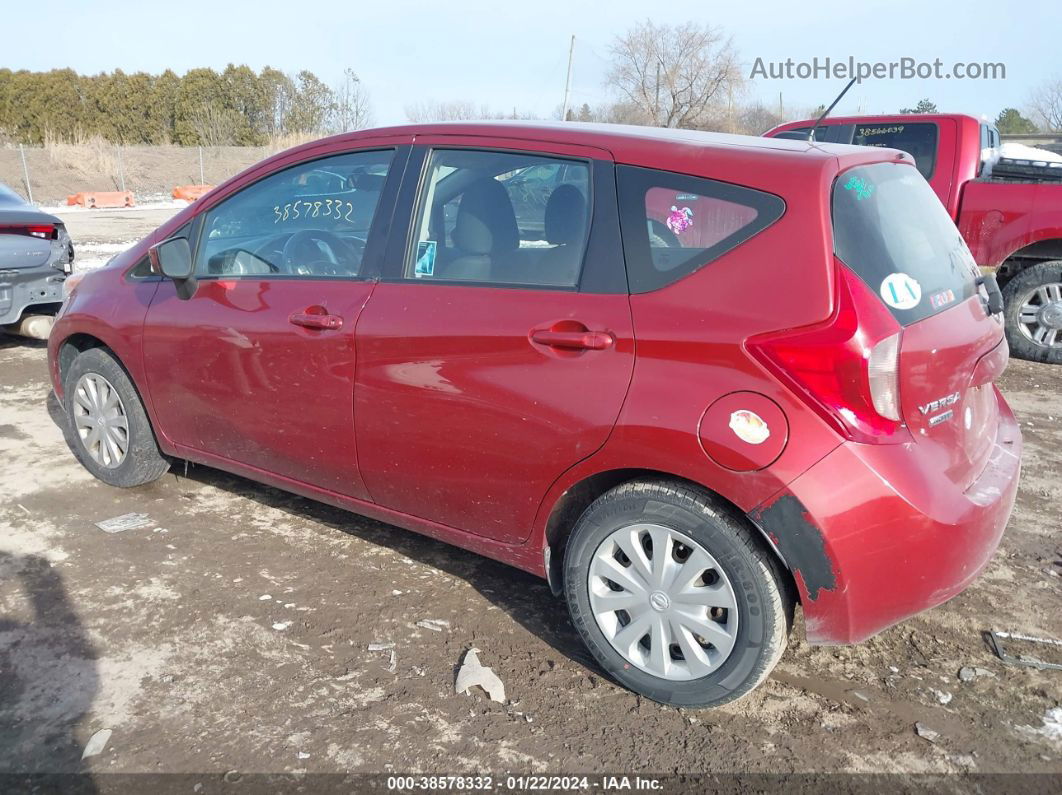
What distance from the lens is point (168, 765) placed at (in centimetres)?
253

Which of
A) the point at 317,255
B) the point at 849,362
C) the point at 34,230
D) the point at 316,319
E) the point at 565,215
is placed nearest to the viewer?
the point at 849,362

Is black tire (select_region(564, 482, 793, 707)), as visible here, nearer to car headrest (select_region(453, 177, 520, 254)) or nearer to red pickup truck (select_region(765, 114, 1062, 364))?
car headrest (select_region(453, 177, 520, 254))

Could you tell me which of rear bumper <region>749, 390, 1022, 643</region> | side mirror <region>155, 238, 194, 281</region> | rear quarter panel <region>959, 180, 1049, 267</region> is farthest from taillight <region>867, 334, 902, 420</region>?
rear quarter panel <region>959, 180, 1049, 267</region>

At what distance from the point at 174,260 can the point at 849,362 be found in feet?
9.65

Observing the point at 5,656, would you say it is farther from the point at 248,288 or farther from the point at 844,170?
the point at 844,170

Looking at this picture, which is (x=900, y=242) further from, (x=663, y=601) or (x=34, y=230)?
(x=34, y=230)

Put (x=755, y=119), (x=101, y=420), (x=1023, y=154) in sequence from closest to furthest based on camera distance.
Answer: (x=101, y=420), (x=1023, y=154), (x=755, y=119)

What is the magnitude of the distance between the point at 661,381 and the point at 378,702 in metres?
1.38

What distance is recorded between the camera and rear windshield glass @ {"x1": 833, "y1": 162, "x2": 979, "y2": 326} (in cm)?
254

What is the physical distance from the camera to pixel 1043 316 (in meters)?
7.38

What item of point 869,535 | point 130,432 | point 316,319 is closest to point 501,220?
point 316,319

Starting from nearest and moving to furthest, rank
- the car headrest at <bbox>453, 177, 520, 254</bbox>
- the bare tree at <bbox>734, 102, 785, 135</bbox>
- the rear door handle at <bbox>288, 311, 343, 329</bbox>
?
1. the car headrest at <bbox>453, 177, 520, 254</bbox>
2. the rear door handle at <bbox>288, 311, 343, 329</bbox>
3. the bare tree at <bbox>734, 102, 785, 135</bbox>

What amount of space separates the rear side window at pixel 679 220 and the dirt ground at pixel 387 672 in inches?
54.9

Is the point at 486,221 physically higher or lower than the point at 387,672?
higher
